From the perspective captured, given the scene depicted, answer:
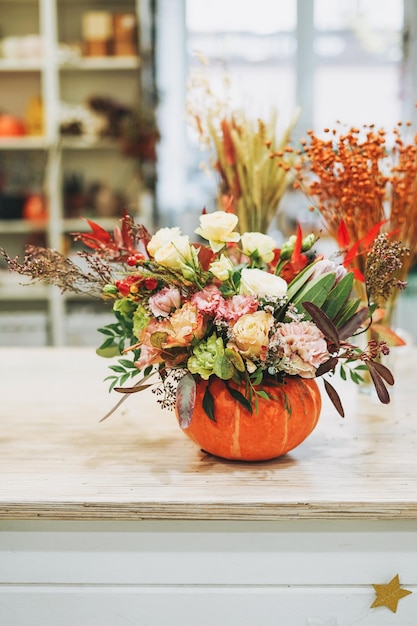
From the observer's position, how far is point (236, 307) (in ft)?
3.33

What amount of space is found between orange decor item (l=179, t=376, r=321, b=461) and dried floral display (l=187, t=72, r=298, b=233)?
0.74m

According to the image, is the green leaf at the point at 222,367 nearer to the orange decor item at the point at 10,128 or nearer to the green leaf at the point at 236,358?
the green leaf at the point at 236,358

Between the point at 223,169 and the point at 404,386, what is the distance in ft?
2.22

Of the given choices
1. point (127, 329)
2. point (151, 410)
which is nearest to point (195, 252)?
point (127, 329)

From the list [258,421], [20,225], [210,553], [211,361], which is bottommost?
[20,225]

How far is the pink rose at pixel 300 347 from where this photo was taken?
1010 millimetres

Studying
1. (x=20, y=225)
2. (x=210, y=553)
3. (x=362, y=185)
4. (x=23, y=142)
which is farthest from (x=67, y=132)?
(x=210, y=553)

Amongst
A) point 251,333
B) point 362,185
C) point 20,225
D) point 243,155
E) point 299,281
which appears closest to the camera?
point 251,333

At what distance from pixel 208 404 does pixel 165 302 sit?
16 centimetres

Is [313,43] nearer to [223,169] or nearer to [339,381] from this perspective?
[223,169]

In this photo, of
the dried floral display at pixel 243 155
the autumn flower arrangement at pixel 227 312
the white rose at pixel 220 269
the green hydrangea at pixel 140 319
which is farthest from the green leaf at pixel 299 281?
the dried floral display at pixel 243 155

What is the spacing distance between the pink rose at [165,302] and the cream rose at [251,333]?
97 mm

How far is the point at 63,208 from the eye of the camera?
4328mm

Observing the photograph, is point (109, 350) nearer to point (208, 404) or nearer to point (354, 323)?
point (208, 404)
